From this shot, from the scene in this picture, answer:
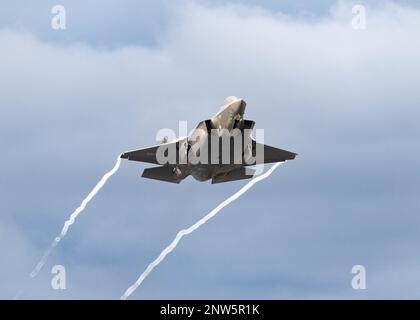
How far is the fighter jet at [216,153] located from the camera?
325 feet

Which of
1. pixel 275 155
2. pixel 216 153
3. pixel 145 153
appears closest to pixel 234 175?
pixel 275 155

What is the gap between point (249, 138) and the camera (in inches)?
3957

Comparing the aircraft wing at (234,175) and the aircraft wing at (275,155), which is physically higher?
the aircraft wing at (275,155)

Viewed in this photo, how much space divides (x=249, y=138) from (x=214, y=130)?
2.84 meters

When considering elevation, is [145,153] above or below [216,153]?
above


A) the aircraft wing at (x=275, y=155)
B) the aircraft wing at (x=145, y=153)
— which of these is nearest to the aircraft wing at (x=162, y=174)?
the aircraft wing at (x=145, y=153)

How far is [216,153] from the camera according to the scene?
332 ft

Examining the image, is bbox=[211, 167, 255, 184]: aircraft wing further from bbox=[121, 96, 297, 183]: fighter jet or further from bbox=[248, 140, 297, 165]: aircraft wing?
bbox=[248, 140, 297, 165]: aircraft wing

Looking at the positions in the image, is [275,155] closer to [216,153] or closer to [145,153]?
[216,153]

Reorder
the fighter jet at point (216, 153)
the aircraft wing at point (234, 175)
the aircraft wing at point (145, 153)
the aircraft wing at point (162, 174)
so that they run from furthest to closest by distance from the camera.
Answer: the aircraft wing at point (162, 174), the aircraft wing at point (234, 175), the aircraft wing at point (145, 153), the fighter jet at point (216, 153)

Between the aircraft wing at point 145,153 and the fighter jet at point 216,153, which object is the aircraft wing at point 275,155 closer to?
the fighter jet at point 216,153
